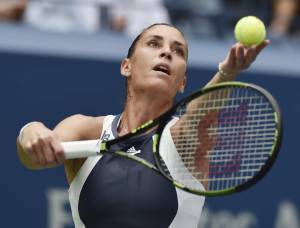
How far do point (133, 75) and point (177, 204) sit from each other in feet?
2.13

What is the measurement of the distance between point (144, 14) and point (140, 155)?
4124 mm

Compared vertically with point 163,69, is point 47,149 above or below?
below

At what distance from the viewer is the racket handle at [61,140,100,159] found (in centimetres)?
394

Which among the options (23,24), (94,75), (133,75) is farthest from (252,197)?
(133,75)

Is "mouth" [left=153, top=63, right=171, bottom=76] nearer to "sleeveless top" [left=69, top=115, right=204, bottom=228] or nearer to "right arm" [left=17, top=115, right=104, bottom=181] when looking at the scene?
"sleeveless top" [left=69, top=115, right=204, bottom=228]

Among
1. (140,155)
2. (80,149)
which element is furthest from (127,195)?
(80,149)

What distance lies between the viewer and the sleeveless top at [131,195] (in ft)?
13.6

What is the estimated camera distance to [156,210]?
414 cm

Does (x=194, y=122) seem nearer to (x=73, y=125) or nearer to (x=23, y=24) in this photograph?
(x=73, y=125)

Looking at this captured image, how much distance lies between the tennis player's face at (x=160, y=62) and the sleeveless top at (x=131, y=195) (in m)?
0.18

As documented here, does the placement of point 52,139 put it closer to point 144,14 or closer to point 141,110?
point 141,110

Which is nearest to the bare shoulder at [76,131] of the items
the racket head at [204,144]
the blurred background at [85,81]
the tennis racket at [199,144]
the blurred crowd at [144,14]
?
the tennis racket at [199,144]

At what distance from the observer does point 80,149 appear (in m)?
A: 3.98

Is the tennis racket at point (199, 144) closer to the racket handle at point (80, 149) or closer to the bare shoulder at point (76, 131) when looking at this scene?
the racket handle at point (80, 149)
